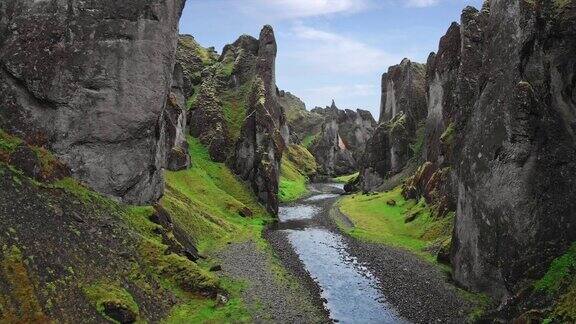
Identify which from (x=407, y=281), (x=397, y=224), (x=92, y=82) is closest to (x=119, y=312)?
(x=92, y=82)

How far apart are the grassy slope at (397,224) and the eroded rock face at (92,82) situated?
111ft

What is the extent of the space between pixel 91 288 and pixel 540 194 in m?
32.0

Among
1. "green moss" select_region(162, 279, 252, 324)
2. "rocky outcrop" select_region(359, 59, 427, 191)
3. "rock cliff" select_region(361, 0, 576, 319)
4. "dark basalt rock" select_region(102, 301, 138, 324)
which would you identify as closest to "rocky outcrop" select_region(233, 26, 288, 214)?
"rocky outcrop" select_region(359, 59, 427, 191)

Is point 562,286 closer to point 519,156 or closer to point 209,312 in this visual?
point 519,156

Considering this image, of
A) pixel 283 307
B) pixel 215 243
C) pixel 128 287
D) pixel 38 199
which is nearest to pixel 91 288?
pixel 128 287

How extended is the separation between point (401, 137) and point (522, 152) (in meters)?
84.7

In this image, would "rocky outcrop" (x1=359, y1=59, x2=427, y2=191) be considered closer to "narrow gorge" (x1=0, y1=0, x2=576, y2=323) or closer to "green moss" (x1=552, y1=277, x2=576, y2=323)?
"narrow gorge" (x1=0, y1=0, x2=576, y2=323)

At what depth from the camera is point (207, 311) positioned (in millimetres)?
33875

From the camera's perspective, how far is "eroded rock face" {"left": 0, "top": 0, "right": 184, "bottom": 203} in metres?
40.6

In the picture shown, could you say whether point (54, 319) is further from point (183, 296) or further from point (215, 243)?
point (215, 243)

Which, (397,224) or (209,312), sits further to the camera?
(397,224)

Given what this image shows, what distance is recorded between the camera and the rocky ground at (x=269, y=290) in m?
34.6

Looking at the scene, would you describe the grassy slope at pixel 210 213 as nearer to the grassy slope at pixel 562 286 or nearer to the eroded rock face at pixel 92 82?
the eroded rock face at pixel 92 82

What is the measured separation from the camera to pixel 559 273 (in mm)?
31219
